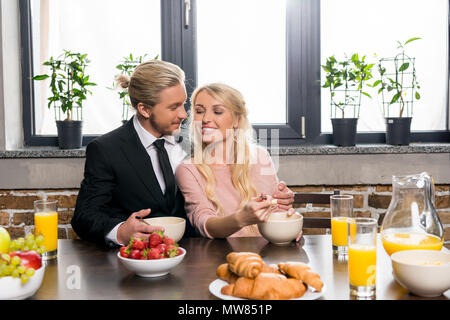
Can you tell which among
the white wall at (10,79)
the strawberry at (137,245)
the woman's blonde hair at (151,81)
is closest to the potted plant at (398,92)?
the woman's blonde hair at (151,81)

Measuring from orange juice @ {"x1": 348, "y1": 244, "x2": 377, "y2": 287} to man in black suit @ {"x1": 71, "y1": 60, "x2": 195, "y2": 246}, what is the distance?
2.87 ft

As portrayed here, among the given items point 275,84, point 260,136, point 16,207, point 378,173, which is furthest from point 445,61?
point 16,207

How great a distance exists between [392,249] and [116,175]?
1.06 meters

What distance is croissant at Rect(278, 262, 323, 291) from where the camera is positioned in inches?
37.3

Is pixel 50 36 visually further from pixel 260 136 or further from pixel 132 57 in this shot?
pixel 260 136

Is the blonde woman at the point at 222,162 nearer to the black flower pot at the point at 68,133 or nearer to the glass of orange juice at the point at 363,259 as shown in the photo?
the black flower pot at the point at 68,133

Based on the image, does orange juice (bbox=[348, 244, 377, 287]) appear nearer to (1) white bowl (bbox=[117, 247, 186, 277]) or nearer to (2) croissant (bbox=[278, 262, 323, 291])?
(2) croissant (bbox=[278, 262, 323, 291])

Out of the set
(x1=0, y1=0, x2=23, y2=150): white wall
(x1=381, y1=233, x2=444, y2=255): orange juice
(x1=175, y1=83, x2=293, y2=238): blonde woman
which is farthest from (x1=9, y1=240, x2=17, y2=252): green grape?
(x1=0, y1=0, x2=23, y2=150): white wall

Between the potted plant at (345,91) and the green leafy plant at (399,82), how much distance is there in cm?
9

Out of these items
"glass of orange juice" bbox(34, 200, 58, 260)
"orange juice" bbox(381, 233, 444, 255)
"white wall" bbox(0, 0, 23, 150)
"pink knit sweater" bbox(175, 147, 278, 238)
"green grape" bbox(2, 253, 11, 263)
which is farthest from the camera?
"white wall" bbox(0, 0, 23, 150)

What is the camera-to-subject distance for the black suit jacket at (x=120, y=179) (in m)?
1.75

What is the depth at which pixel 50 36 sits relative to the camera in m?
2.49

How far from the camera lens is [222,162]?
2.00 meters

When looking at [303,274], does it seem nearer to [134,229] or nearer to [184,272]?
[184,272]
